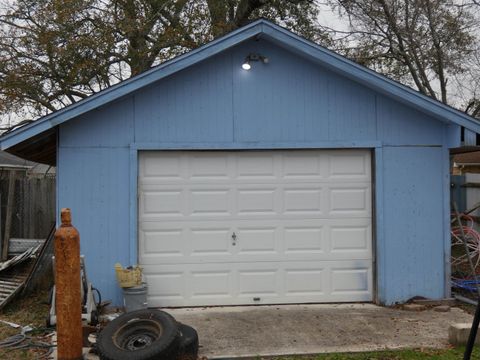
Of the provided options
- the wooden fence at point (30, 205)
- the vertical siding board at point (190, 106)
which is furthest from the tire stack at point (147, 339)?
the wooden fence at point (30, 205)

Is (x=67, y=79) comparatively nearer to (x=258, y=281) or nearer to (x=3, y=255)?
(x=3, y=255)

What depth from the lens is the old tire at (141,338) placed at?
5.66 m

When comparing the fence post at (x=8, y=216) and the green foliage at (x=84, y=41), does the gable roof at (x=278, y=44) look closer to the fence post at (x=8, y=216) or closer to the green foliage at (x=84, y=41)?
the fence post at (x=8, y=216)

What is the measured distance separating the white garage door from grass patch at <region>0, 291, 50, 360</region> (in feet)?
5.38

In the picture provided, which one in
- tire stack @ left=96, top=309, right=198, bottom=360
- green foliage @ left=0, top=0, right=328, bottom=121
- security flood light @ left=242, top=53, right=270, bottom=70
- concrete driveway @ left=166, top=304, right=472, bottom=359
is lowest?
concrete driveway @ left=166, top=304, right=472, bottom=359

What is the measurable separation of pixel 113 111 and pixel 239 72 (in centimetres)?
197

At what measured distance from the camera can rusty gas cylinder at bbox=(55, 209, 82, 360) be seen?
19.7 ft

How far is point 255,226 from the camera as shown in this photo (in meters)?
8.59

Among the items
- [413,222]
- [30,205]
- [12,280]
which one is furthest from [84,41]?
[413,222]

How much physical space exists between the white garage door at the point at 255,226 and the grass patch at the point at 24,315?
5.38 feet

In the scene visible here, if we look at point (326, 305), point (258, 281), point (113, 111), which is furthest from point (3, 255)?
point (326, 305)

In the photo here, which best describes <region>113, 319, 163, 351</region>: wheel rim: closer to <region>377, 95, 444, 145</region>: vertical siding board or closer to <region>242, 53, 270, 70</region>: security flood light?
<region>242, 53, 270, 70</region>: security flood light

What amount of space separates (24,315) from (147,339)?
3047mm

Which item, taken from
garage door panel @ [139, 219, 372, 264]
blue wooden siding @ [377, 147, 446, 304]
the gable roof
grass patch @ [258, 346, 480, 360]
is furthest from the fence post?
grass patch @ [258, 346, 480, 360]
